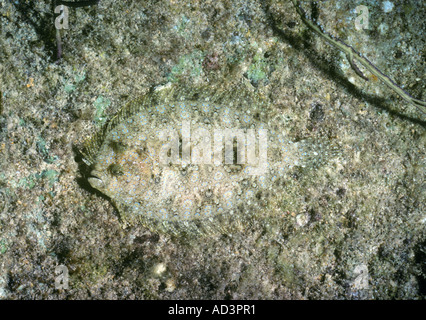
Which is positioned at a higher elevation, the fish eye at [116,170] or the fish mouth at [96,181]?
the fish eye at [116,170]

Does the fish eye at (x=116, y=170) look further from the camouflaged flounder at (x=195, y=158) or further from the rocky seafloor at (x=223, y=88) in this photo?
the rocky seafloor at (x=223, y=88)

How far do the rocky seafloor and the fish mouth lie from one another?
10.8 inches

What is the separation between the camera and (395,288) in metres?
3.95

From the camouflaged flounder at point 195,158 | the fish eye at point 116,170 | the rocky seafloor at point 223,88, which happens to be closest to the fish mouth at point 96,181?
the camouflaged flounder at point 195,158

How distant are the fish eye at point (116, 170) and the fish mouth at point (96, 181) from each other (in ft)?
0.45

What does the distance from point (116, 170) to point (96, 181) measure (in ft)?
0.82

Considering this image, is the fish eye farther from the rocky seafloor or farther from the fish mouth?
the rocky seafloor

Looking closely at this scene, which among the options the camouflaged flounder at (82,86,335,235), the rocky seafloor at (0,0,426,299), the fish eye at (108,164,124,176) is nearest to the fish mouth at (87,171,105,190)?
the camouflaged flounder at (82,86,335,235)

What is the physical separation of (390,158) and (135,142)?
297 centimetres

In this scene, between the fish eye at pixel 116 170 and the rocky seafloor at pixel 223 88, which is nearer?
the fish eye at pixel 116 170

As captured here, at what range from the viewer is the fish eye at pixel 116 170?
11.2 ft

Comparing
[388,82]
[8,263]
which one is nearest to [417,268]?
[388,82]

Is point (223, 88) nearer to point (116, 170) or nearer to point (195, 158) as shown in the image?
point (195, 158)
